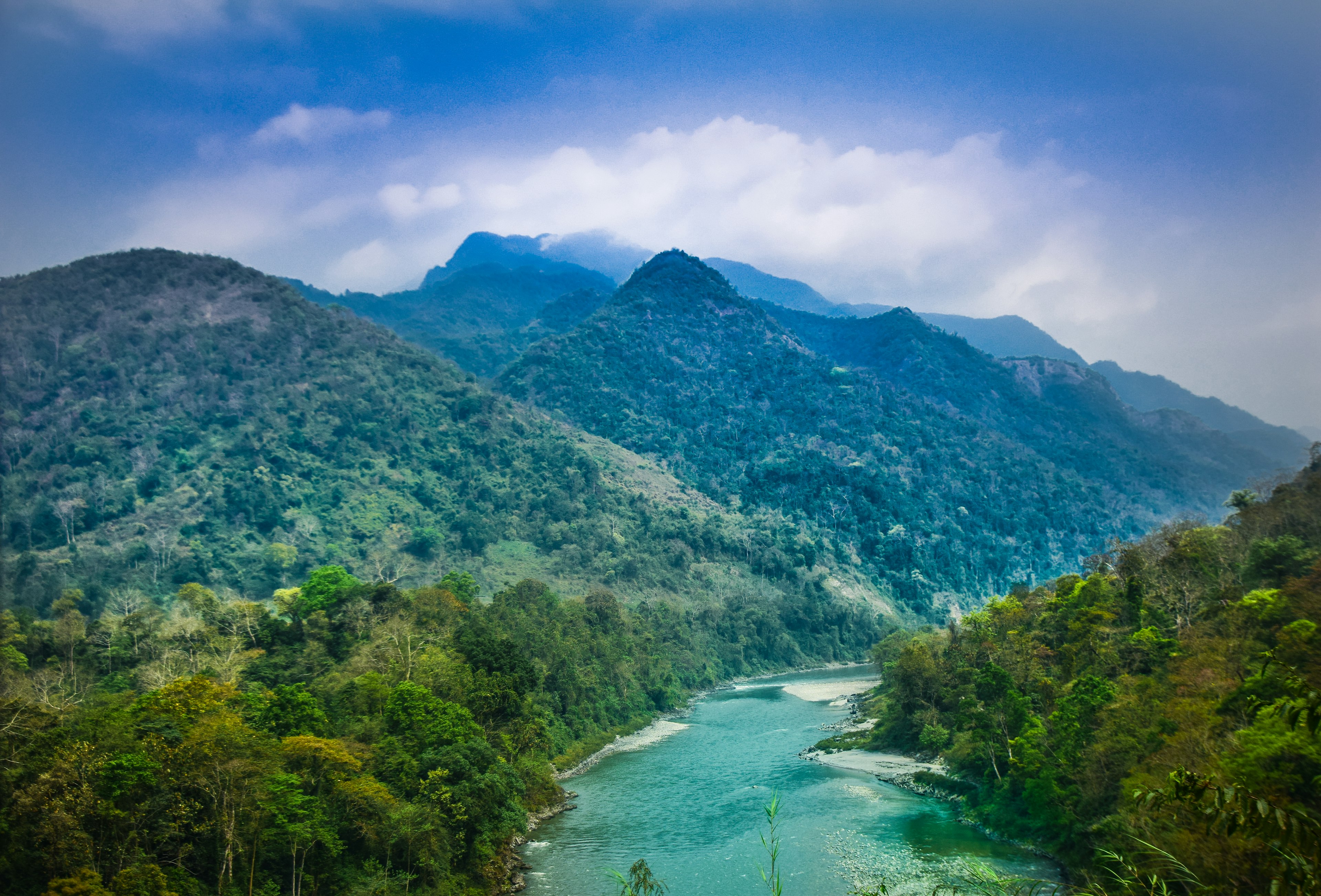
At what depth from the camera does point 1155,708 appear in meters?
32.8

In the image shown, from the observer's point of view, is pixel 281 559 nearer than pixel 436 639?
No

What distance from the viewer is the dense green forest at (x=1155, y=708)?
797 inches

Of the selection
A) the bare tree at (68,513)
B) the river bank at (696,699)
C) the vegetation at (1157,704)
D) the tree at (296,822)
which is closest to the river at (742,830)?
the river bank at (696,699)

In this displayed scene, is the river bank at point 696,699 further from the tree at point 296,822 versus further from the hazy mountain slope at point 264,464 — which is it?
the tree at point 296,822

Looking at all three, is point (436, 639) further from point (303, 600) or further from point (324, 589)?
point (303, 600)

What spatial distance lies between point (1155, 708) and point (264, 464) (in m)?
136

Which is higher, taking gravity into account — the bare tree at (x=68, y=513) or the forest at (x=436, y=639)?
the bare tree at (x=68, y=513)

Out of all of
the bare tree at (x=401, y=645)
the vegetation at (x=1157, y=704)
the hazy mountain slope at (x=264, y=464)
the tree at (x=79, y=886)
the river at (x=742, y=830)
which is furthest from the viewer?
the hazy mountain slope at (x=264, y=464)

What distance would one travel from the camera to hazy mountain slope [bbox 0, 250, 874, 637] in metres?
114

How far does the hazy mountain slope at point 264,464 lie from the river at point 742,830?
64546 mm

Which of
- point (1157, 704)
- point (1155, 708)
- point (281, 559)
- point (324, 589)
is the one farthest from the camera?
point (281, 559)

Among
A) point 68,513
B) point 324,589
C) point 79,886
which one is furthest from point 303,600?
point 68,513

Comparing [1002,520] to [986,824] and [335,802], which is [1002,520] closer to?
[986,824]

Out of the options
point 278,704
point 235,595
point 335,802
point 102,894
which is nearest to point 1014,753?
point 335,802
